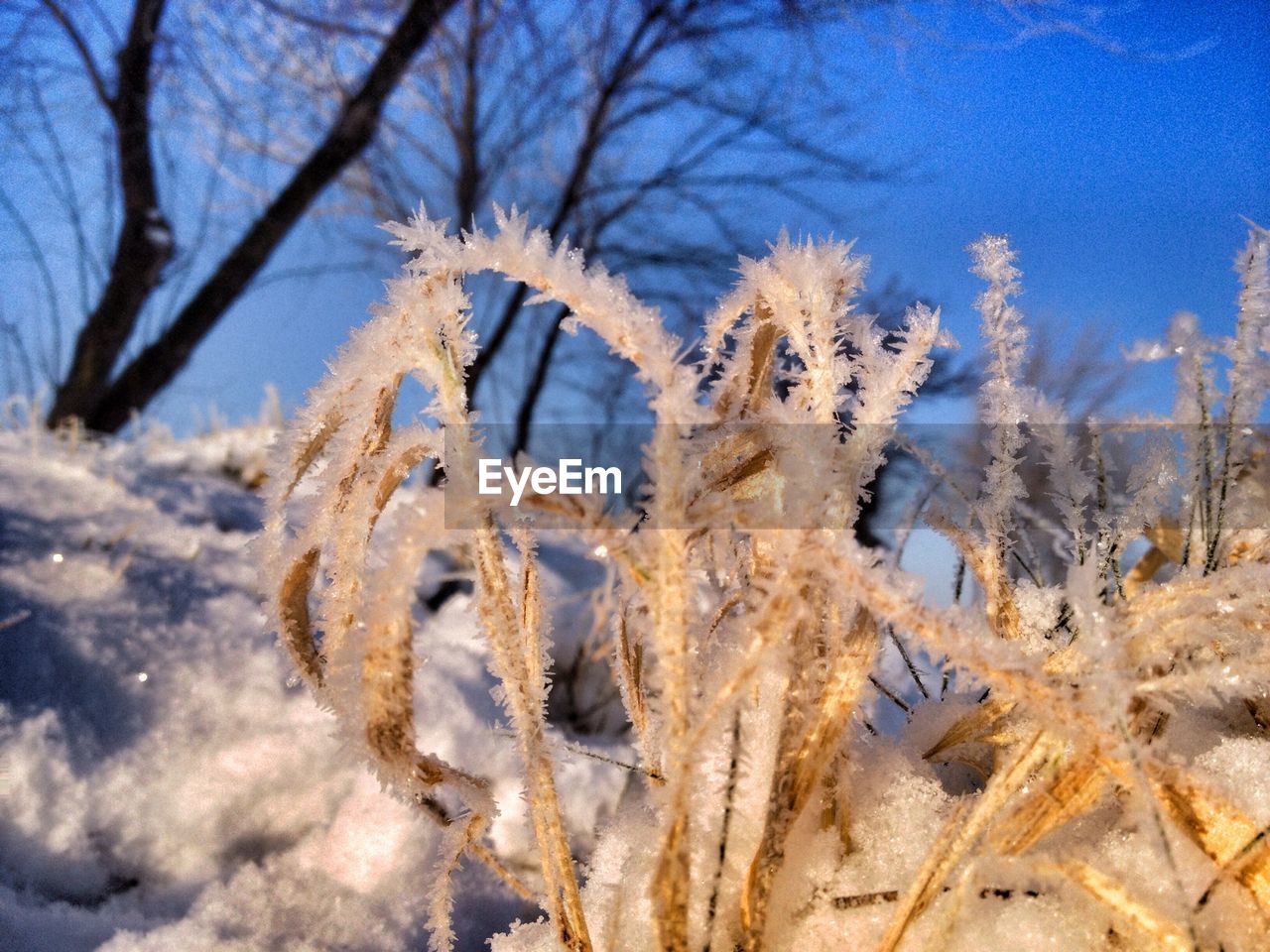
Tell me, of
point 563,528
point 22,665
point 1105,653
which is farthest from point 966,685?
point 22,665

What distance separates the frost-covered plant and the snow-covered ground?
0.10 meters

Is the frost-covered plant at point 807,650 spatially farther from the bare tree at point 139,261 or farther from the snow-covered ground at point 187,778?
the bare tree at point 139,261

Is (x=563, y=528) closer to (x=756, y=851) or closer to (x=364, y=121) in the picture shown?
(x=756, y=851)

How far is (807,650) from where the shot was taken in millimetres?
393

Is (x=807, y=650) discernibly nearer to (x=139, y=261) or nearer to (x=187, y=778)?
(x=187, y=778)

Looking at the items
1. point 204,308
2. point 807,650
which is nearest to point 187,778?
point 807,650

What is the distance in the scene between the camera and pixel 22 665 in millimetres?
888

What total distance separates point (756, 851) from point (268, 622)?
302 millimetres

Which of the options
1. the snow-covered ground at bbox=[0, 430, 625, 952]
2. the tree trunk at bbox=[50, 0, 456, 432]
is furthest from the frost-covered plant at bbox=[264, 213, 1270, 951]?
the tree trunk at bbox=[50, 0, 456, 432]

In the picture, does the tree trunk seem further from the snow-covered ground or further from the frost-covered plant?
the frost-covered plant

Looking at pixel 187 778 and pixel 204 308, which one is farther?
pixel 204 308

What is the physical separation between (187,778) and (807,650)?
756 mm

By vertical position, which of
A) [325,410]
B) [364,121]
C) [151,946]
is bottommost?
[151,946]

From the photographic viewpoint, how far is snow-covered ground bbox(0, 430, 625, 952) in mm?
685
